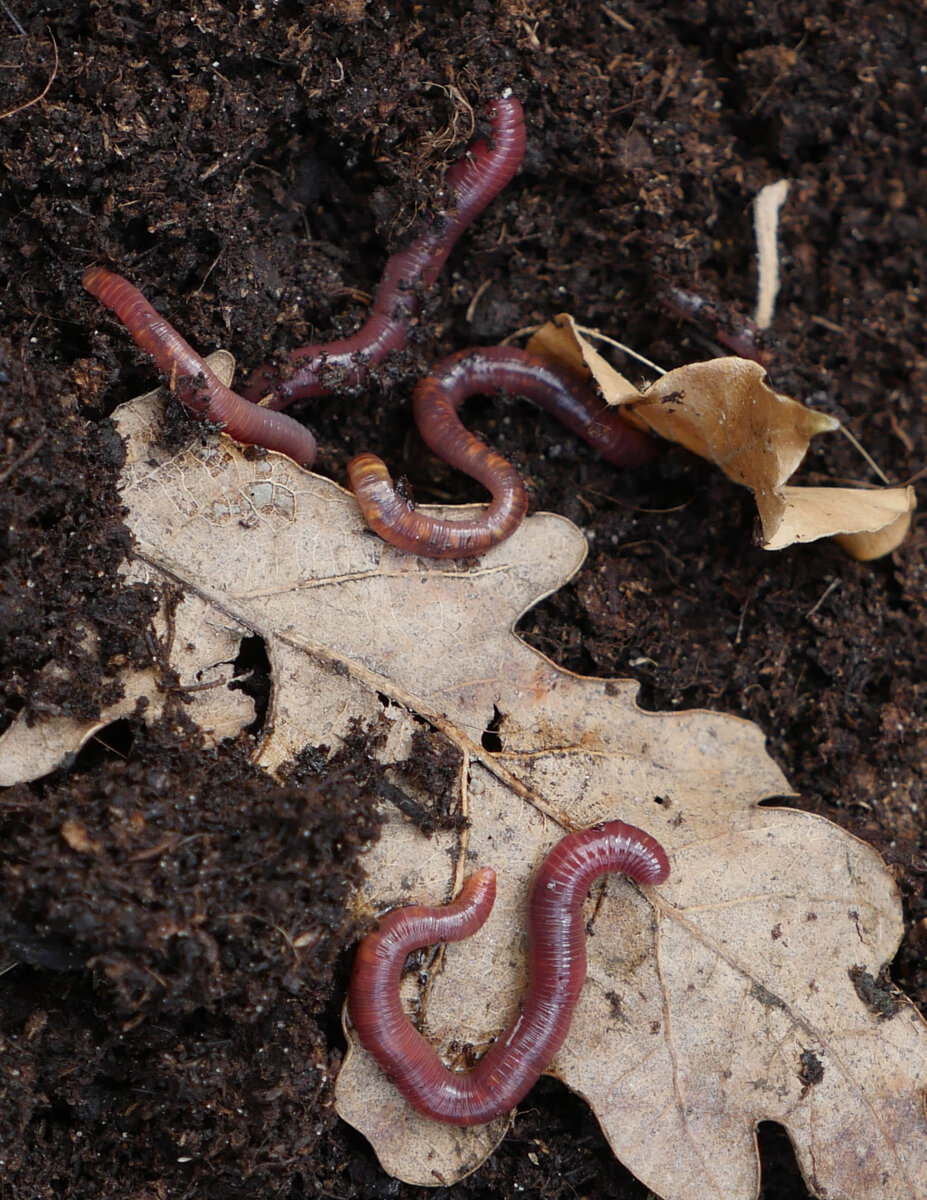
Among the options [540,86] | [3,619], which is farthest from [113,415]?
[540,86]

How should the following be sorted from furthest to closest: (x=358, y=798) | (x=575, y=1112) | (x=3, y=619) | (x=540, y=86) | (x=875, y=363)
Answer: (x=875, y=363), (x=540, y=86), (x=575, y=1112), (x=358, y=798), (x=3, y=619)

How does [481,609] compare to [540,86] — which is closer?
[481,609]

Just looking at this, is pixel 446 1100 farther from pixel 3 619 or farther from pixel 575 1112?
pixel 3 619

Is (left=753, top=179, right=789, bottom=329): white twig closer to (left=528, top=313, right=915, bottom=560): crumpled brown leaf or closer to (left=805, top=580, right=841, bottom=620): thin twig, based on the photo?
(left=528, top=313, right=915, bottom=560): crumpled brown leaf

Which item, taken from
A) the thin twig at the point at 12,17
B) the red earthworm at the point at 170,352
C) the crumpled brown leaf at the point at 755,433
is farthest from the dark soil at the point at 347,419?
the crumpled brown leaf at the point at 755,433

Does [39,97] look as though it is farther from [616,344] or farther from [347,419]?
[616,344]

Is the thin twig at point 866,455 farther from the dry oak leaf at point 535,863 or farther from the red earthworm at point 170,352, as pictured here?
the red earthworm at point 170,352
